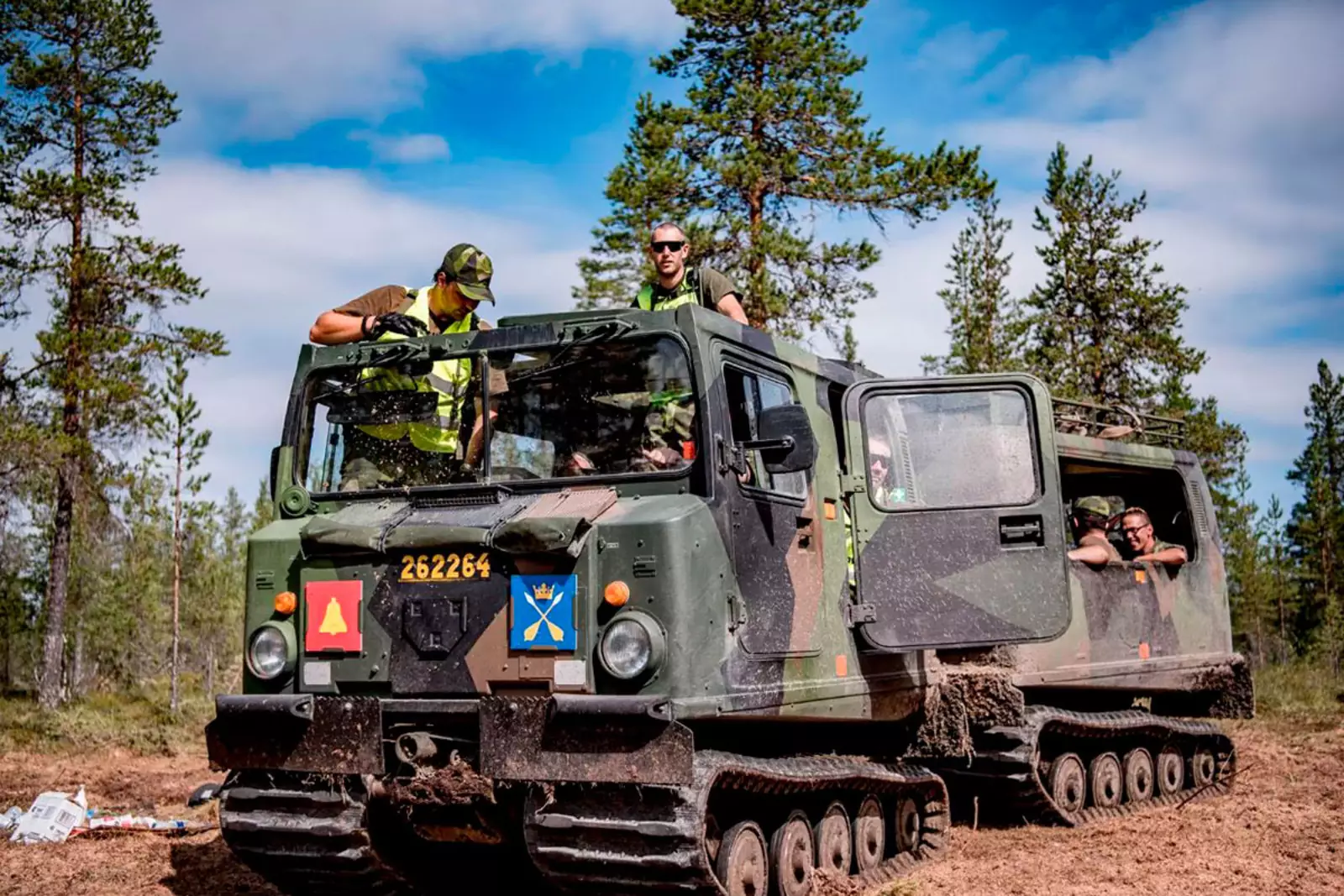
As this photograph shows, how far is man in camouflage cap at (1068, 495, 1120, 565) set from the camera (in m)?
10.7

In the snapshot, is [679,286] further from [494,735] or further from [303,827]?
[303,827]

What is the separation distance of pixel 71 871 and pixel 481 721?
3.90 metres

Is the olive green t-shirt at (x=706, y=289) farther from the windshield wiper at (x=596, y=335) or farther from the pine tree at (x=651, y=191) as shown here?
the pine tree at (x=651, y=191)

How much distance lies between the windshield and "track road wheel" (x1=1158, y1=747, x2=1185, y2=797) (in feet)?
22.7

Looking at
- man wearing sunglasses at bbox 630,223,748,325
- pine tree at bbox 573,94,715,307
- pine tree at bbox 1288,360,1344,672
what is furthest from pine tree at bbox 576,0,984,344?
pine tree at bbox 1288,360,1344,672

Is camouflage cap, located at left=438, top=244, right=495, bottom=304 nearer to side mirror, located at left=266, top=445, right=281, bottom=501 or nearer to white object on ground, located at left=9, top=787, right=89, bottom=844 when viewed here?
side mirror, located at left=266, top=445, right=281, bottom=501

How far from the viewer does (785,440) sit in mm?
6750

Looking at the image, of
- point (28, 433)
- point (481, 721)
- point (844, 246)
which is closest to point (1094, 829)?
point (481, 721)

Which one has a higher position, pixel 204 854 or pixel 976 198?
pixel 976 198

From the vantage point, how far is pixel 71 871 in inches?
336

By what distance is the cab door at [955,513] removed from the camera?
7.64 metres

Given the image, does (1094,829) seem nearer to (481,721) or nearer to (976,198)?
(481,721)

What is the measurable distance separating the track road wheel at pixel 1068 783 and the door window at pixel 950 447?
3.29m

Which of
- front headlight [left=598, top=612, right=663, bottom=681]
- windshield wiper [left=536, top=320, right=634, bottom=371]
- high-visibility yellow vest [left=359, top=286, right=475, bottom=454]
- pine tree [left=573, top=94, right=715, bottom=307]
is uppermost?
pine tree [left=573, top=94, right=715, bottom=307]
